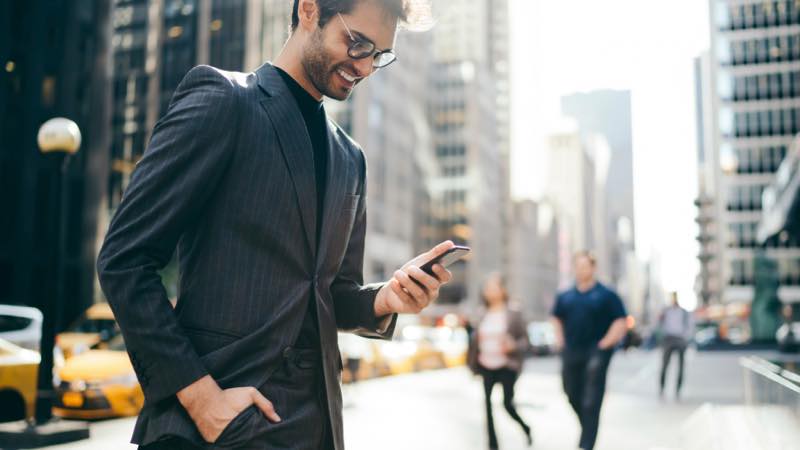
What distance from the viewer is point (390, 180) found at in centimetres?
7900

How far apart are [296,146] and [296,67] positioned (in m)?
0.28

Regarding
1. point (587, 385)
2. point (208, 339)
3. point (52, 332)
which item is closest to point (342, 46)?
point (208, 339)

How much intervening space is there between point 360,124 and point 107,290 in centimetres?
6712

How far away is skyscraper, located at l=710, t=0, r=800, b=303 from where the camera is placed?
80.4m

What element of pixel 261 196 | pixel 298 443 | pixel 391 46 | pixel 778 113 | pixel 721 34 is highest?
pixel 721 34

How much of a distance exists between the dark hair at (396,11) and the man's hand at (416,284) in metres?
0.62

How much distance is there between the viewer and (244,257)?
188cm

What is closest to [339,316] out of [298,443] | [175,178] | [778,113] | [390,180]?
[298,443]

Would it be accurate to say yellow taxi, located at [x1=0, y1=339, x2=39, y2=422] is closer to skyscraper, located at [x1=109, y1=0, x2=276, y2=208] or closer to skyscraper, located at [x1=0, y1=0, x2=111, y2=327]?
skyscraper, located at [x1=0, y1=0, x2=111, y2=327]

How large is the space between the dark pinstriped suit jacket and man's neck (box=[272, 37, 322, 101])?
0.12 meters

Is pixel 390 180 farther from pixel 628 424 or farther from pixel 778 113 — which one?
pixel 628 424

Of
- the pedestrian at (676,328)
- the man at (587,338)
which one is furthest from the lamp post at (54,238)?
the pedestrian at (676,328)

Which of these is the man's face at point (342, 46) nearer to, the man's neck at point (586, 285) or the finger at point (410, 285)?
the finger at point (410, 285)

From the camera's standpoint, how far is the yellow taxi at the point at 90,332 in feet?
46.6
